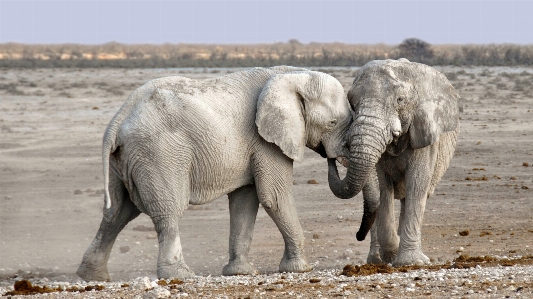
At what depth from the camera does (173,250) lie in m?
8.98

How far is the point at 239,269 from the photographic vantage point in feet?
31.0

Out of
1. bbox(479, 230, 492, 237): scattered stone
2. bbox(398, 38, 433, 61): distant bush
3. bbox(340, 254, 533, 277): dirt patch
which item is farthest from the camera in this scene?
bbox(398, 38, 433, 61): distant bush

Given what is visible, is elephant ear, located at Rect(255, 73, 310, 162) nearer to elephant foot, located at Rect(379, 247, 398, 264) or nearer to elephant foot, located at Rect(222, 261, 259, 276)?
elephant foot, located at Rect(222, 261, 259, 276)

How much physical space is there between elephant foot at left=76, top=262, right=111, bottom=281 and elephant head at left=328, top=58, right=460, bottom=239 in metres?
2.19

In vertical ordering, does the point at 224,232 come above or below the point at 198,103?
below

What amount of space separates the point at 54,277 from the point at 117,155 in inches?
61.7

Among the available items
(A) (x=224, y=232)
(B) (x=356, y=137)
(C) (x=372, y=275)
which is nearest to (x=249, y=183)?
(B) (x=356, y=137)

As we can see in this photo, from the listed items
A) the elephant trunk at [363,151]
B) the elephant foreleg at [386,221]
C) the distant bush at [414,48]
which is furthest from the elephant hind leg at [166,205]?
the distant bush at [414,48]

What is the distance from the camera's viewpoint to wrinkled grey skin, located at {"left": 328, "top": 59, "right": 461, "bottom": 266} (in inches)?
354

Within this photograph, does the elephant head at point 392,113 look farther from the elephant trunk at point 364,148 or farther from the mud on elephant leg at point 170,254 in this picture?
the mud on elephant leg at point 170,254

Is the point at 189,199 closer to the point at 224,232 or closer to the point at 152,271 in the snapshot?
the point at 152,271

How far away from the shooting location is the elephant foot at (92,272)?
937cm

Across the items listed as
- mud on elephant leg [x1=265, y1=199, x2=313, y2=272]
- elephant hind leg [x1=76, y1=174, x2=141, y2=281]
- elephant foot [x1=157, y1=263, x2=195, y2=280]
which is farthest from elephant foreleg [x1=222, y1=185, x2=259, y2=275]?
elephant hind leg [x1=76, y1=174, x2=141, y2=281]

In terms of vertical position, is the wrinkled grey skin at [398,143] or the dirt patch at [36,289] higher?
the wrinkled grey skin at [398,143]
